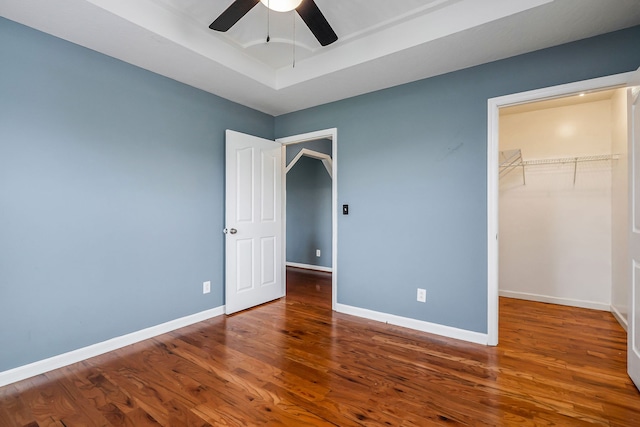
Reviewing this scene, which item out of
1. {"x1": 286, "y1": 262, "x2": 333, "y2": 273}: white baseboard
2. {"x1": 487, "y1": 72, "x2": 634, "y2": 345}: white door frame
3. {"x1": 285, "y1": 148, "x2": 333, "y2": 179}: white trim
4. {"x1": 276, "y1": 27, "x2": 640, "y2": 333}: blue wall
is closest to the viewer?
{"x1": 276, "y1": 27, "x2": 640, "y2": 333}: blue wall

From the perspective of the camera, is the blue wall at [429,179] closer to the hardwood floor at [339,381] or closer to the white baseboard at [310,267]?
the hardwood floor at [339,381]

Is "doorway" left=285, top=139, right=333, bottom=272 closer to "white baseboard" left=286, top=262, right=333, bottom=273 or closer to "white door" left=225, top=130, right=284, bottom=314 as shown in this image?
"white baseboard" left=286, top=262, right=333, bottom=273

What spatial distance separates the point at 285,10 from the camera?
173cm

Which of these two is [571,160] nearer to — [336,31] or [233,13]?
[336,31]

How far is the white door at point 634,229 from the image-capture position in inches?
72.9

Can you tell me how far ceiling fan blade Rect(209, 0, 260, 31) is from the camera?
167cm

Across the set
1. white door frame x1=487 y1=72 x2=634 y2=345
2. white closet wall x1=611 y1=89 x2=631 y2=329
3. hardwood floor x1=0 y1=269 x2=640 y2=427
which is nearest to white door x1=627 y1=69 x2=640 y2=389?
hardwood floor x1=0 y1=269 x2=640 y2=427

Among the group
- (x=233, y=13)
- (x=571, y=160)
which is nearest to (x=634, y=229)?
(x=571, y=160)

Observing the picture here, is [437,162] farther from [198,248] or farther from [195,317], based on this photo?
[195,317]

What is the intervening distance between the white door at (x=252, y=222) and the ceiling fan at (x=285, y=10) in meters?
1.55

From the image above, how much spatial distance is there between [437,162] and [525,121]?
1.98 metres

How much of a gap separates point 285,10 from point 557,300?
4.24 meters

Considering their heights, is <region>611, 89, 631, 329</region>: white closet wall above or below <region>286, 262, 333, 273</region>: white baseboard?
above

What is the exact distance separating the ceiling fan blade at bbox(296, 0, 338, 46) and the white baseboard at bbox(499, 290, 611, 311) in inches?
149
